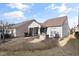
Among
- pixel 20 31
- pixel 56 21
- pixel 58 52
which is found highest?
pixel 56 21

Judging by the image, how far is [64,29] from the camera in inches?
130

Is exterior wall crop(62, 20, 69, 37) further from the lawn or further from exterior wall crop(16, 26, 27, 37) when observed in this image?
exterior wall crop(16, 26, 27, 37)

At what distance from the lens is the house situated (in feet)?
10.8

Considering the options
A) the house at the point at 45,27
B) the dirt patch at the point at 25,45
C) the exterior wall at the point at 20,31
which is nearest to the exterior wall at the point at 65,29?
the house at the point at 45,27

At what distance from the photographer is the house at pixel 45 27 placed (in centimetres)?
330

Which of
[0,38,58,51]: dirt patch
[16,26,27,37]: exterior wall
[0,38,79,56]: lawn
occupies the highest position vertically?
[16,26,27,37]: exterior wall

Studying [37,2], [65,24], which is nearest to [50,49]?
[65,24]

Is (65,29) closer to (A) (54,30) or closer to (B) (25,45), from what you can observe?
(A) (54,30)

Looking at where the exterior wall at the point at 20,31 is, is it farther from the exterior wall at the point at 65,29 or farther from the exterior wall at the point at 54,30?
the exterior wall at the point at 65,29

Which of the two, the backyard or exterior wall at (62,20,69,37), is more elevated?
exterior wall at (62,20,69,37)

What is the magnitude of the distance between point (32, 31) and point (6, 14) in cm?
33

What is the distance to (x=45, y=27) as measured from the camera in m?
3.32

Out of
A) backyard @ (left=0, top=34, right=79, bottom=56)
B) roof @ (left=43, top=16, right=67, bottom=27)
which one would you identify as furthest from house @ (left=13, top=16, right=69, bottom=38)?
backyard @ (left=0, top=34, right=79, bottom=56)

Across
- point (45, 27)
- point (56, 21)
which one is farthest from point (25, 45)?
point (56, 21)
